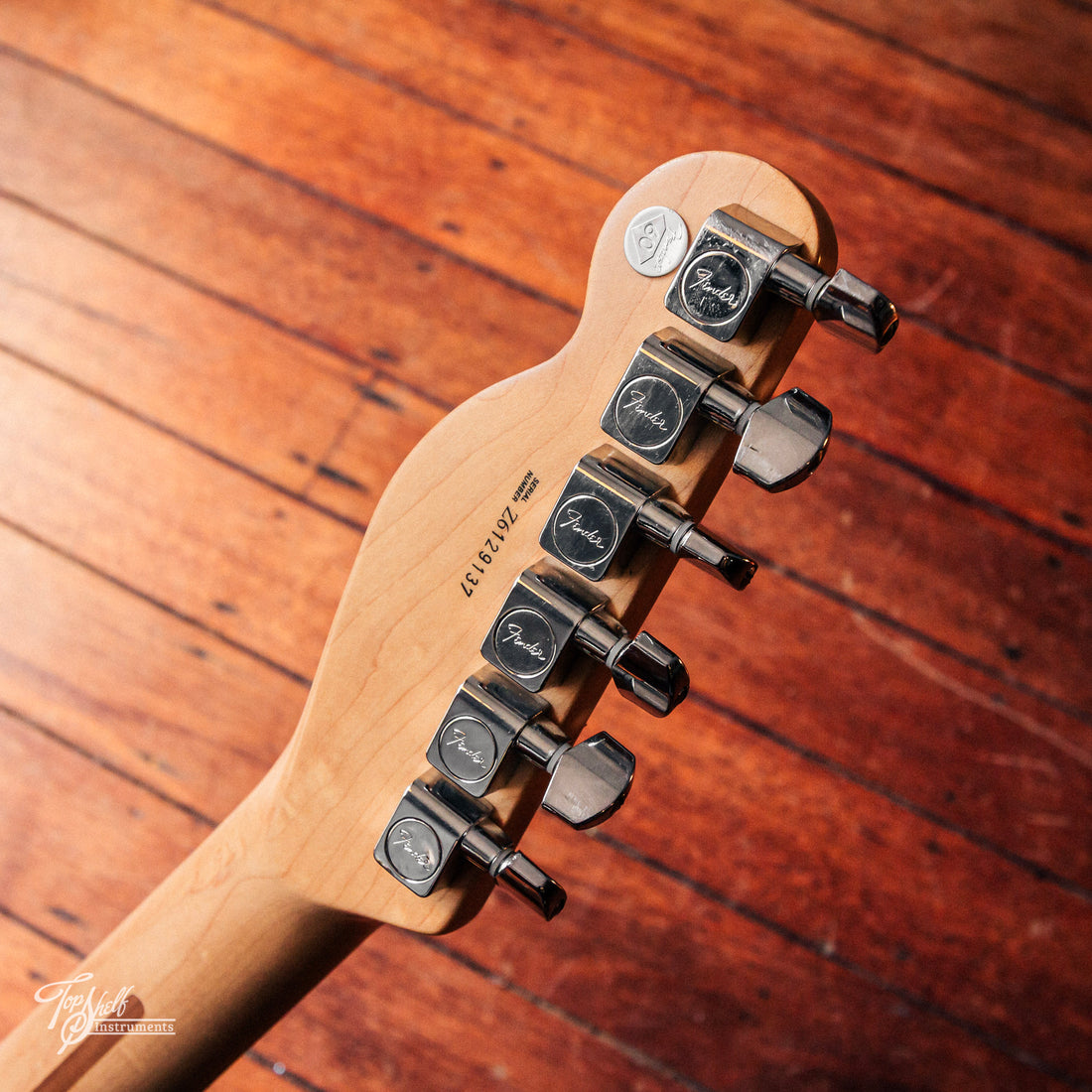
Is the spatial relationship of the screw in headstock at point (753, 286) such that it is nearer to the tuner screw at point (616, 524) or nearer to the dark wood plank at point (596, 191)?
the tuner screw at point (616, 524)

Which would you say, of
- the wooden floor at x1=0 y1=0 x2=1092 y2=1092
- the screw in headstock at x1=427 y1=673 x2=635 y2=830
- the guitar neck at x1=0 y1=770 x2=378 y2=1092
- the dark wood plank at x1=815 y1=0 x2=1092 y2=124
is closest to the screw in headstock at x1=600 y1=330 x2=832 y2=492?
the screw in headstock at x1=427 y1=673 x2=635 y2=830

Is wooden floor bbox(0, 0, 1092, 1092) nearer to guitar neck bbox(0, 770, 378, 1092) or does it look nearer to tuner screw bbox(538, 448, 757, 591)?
guitar neck bbox(0, 770, 378, 1092)

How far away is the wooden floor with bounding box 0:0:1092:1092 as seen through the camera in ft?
3.12

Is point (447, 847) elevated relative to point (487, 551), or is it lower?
lower

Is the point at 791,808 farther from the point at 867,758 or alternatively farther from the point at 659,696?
the point at 659,696

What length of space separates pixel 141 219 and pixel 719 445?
920mm

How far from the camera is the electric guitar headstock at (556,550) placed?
433 mm

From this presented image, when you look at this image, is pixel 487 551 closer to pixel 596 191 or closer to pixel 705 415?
pixel 705 415

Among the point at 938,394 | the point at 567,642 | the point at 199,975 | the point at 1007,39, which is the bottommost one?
the point at 199,975

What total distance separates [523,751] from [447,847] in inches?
2.7

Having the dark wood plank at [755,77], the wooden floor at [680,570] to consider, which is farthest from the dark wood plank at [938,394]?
the dark wood plank at [755,77]

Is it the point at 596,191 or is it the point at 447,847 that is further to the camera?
the point at 596,191

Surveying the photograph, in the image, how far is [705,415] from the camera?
0.45m

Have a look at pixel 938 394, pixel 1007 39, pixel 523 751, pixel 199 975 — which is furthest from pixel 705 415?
pixel 1007 39
